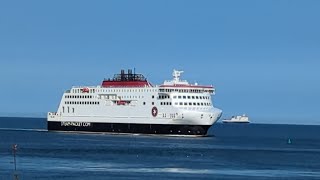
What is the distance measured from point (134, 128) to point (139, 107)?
390 centimetres

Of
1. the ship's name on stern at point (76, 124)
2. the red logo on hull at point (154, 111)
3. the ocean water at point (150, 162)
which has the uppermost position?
the red logo on hull at point (154, 111)

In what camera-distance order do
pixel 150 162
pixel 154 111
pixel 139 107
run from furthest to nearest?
pixel 139 107
pixel 154 111
pixel 150 162

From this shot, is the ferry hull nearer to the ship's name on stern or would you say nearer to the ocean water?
the ship's name on stern

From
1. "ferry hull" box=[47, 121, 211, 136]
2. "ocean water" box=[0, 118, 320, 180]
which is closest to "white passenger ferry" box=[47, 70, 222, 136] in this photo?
"ferry hull" box=[47, 121, 211, 136]

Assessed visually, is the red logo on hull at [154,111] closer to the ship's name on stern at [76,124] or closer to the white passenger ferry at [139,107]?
the white passenger ferry at [139,107]

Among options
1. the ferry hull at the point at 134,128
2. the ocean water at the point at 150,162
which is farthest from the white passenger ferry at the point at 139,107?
the ocean water at the point at 150,162

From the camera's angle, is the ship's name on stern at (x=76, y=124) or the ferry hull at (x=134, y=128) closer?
the ferry hull at (x=134, y=128)

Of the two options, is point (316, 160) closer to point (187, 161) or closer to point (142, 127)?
point (187, 161)

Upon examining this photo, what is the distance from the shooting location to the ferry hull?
152m

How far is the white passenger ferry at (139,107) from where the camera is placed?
152 meters

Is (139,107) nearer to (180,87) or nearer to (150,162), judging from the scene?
(180,87)

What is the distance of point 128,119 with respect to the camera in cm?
15762

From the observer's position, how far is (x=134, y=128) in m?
157

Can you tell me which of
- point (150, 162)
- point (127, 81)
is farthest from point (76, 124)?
point (150, 162)
